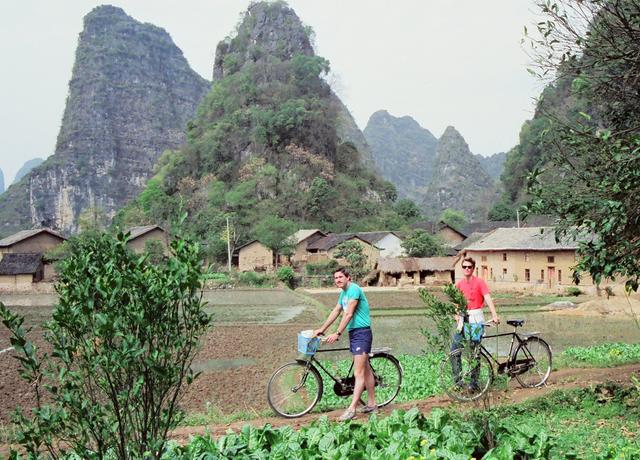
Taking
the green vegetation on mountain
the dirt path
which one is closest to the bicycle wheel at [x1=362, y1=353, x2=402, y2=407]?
the dirt path

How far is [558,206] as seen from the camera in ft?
20.4

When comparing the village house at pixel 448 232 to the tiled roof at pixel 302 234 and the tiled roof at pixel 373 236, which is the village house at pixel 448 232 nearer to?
the tiled roof at pixel 373 236

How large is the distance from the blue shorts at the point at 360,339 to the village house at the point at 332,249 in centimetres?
4028

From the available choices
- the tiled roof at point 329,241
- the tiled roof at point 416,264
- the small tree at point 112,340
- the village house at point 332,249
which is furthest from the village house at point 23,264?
the small tree at point 112,340

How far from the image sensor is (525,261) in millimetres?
33969

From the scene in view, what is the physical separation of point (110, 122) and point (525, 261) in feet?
421

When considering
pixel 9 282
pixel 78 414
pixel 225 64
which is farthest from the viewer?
pixel 225 64

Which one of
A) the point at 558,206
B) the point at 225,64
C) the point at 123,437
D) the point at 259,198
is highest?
the point at 225,64

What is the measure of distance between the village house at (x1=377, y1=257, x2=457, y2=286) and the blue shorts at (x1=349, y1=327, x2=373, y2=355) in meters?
35.1

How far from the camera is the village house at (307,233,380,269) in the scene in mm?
48781

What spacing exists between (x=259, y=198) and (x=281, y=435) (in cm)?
6297

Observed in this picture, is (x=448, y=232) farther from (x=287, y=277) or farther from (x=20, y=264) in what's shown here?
(x=20, y=264)

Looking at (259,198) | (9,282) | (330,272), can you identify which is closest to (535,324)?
(330,272)

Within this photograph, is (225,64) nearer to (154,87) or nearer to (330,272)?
(330,272)
